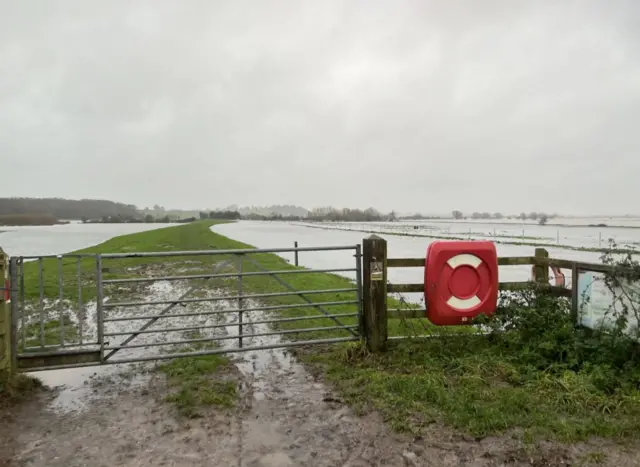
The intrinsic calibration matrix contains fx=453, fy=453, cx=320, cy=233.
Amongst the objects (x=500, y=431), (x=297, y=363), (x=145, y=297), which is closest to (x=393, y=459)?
(x=500, y=431)

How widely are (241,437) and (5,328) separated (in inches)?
121

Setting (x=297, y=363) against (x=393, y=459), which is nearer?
Answer: (x=393, y=459)

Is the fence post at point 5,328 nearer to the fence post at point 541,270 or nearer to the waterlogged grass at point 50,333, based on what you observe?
the waterlogged grass at point 50,333

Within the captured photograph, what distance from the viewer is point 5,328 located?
5.07 m

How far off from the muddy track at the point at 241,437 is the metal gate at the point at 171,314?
0.69 meters

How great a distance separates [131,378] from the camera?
→ 5789 millimetres

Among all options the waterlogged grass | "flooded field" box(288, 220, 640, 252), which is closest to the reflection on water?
the waterlogged grass

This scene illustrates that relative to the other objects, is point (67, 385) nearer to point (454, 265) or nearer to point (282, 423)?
point (282, 423)

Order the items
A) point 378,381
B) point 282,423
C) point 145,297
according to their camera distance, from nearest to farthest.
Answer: point 282,423 → point 378,381 → point 145,297

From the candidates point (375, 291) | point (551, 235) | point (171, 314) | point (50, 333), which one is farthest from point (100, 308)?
point (551, 235)

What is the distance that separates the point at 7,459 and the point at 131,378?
2029 millimetres

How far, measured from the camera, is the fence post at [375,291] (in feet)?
20.2

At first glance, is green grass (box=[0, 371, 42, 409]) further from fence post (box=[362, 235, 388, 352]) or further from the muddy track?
fence post (box=[362, 235, 388, 352])

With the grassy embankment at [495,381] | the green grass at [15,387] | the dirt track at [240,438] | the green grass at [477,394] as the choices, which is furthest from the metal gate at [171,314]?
the green grass at [477,394]
